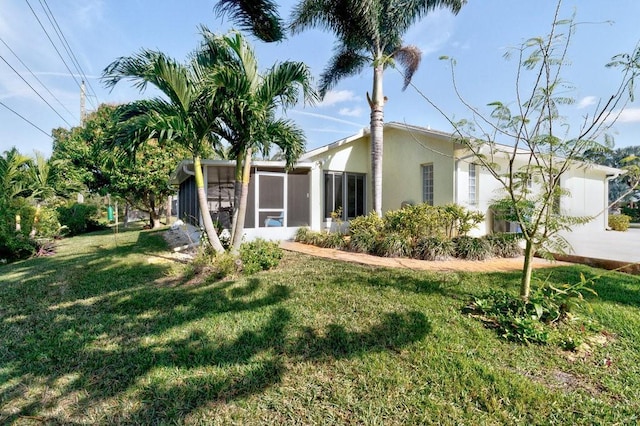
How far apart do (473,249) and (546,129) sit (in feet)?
14.7

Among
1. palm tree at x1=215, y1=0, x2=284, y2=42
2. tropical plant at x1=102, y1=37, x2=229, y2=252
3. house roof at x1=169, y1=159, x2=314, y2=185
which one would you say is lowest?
house roof at x1=169, y1=159, x2=314, y2=185

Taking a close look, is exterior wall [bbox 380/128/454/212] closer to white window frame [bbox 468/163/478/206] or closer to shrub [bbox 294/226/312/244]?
white window frame [bbox 468/163/478/206]

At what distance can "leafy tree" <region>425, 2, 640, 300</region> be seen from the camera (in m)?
3.81

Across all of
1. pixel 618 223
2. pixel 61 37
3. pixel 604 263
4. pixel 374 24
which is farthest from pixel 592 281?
pixel 61 37

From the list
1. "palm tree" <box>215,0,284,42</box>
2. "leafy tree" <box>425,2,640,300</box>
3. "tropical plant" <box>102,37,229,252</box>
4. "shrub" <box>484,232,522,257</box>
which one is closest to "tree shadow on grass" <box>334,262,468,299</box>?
"leafy tree" <box>425,2,640,300</box>

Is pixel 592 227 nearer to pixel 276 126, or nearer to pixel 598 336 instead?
pixel 598 336

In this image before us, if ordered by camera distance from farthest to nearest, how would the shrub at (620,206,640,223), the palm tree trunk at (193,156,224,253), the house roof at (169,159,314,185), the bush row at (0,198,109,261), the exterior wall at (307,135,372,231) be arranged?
the shrub at (620,206,640,223) → the exterior wall at (307,135,372,231) → the house roof at (169,159,314,185) → the bush row at (0,198,109,261) → the palm tree trunk at (193,156,224,253)

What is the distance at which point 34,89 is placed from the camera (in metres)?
15.7

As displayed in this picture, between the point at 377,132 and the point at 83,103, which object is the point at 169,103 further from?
the point at 83,103

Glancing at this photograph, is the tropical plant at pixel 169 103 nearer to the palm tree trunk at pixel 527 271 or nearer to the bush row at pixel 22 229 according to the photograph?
the palm tree trunk at pixel 527 271

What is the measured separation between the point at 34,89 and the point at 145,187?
7.59 m

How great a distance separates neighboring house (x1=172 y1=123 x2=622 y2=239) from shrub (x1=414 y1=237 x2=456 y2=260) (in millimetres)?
2616

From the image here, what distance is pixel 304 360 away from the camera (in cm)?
327

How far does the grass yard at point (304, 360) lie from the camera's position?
257 centimetres
